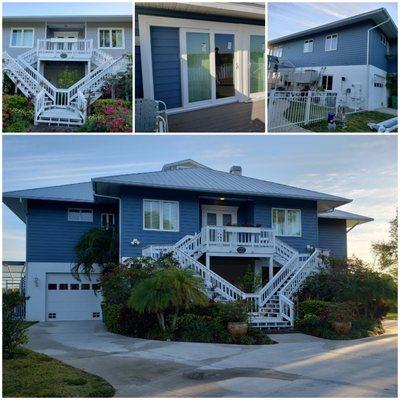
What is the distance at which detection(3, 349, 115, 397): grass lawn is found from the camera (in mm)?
8383

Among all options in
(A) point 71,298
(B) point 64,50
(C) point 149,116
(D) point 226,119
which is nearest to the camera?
(C) point 149,116

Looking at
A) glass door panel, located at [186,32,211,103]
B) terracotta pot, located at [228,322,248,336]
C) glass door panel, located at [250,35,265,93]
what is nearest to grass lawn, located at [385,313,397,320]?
terracotta pot, located at [228,322,248,336]

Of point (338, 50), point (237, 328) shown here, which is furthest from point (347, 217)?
point (237, 328)

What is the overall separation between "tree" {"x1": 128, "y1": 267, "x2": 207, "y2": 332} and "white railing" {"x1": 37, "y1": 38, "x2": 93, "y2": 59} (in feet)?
20.3

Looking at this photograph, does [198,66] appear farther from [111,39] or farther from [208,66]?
[111,39]

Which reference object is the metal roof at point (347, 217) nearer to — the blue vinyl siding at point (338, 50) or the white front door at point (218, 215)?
the white front door at point (218, 215)

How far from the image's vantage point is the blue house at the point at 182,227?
18141 millimetres

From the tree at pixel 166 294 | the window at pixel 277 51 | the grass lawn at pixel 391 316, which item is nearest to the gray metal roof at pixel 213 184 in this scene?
the grass lawn at pixel 391 316

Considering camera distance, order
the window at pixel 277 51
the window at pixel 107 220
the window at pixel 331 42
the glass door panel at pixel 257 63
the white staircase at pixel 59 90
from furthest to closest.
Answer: the window at pixel 107 220 → the window at pixel 331 42 → the window at pixel 277 51 → the white staircase at pixel 59 90 → the glass door panel at pixel 257 63

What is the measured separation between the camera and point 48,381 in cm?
888

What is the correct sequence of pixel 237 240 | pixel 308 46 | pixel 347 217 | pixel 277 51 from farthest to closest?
pixel 347 217 < pixel 237 240 < pixel 308 46 < pixel 277 51

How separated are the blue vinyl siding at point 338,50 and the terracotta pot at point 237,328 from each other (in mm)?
6533

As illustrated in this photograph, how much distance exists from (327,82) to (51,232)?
1147cm

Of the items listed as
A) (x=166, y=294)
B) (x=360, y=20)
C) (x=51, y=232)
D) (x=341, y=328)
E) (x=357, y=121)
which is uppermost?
(x=360, y=20)
